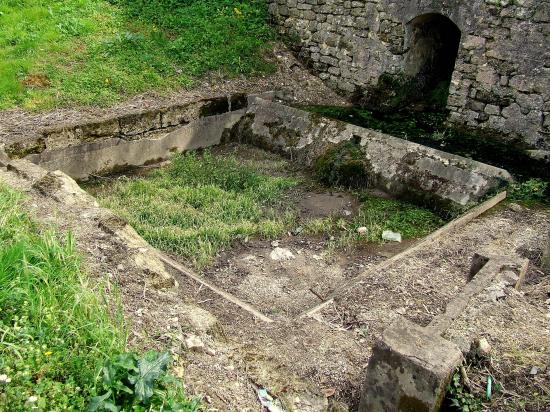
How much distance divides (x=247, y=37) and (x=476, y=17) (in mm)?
4296

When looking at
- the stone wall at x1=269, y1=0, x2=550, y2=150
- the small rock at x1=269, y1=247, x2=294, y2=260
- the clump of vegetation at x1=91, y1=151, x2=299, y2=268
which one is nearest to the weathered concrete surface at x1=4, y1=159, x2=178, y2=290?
the clump of vegetation at x1=91, y1=151, x2=299, y2=268

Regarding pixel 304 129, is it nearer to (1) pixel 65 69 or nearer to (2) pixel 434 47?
(2) pixel 434 47

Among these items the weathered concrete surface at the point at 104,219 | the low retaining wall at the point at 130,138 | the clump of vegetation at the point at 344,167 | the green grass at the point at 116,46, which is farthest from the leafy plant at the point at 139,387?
the green grass at the point at 116,46

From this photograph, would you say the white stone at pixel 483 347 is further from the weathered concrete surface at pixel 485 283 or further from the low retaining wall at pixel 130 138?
the low retaining wall at pixel 130 138

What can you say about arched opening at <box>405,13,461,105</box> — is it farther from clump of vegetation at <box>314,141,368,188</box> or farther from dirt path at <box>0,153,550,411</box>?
dirt path at <box>0,153,550,411</box>

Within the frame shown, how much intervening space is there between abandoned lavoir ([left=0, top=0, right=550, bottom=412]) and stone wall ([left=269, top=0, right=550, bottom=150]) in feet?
0.09

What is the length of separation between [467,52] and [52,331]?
7060 millimetres

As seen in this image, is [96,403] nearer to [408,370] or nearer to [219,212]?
[408,370]

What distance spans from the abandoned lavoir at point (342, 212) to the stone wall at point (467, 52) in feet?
0.09

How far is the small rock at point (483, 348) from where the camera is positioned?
318 centimetres

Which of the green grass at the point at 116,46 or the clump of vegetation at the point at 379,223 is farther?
the green grass at the point at 116,46

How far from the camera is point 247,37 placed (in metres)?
10.1

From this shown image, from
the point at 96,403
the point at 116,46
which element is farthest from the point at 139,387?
the point at 116,46

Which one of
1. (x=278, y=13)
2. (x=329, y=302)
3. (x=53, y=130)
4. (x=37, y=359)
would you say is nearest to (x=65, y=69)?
(x=53, y=130)
